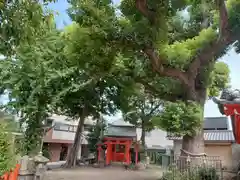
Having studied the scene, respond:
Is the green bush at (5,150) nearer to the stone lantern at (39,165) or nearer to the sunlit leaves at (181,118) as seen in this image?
the stone lantern at (39,165)

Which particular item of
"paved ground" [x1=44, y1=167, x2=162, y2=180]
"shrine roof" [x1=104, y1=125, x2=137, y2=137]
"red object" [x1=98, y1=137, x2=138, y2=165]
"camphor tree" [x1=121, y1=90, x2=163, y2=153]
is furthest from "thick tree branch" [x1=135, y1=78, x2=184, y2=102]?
"shrine roof" [x1=104, y1=125, x2=137, y2=137]

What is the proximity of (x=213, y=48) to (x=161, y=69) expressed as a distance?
1939 mm

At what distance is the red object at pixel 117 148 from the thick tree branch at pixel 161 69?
1035 cm

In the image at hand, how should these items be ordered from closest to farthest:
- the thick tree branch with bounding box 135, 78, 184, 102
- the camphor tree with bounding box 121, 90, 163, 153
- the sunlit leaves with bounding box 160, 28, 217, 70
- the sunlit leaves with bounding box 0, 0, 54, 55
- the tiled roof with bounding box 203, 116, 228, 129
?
1. the sunlit leaves with bounding box 0, 0, 54, 55
2. the sunlit leaves with bounding box 160, 28, 217, 70
3. the thick tree branch with bounding box 135, 78, 184, 102
4. the tiled roof with bounding box 203, 116, 228, 129
5. the camphor tree with bounding box 121, 90, 163, 153

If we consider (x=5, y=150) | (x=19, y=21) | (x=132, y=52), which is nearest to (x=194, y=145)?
(x=132, y=52)

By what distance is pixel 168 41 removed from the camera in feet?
27.8

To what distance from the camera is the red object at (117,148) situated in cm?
1769

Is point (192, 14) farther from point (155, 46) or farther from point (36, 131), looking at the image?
point (36, 131)

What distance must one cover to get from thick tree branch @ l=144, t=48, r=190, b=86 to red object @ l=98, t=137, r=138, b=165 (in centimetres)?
1035

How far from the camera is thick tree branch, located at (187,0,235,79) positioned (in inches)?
276

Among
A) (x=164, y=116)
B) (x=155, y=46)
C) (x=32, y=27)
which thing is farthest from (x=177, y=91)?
(x=32, y=27)

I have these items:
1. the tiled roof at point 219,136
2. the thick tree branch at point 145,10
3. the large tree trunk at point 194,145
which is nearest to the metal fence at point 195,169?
the large tree trunk at point 194,145

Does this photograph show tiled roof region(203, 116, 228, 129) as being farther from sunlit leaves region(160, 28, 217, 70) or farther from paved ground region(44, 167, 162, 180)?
sunlit leaves region(160, 28, 217, 70)

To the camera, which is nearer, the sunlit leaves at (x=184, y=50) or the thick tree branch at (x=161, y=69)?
the thick tree branch at (x=161, y=69)
